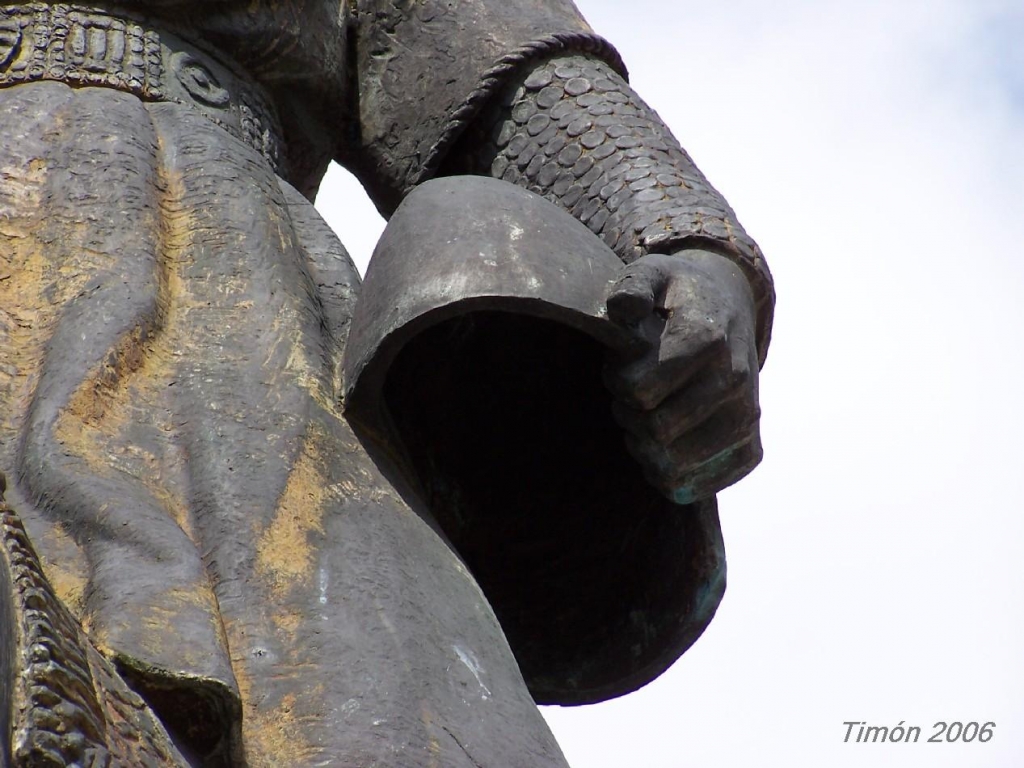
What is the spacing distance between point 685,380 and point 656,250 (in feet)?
1.37

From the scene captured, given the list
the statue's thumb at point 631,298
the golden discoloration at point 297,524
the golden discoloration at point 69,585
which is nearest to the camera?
the golden discoloration at point 69,585

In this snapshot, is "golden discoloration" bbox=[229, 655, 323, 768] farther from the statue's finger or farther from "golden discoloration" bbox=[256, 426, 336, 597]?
the statue's finger

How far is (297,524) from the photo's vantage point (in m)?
3.25

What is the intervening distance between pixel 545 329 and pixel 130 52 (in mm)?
867

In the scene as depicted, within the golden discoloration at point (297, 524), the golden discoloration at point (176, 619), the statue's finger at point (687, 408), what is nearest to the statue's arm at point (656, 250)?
the statue's finger at point (687, 408)

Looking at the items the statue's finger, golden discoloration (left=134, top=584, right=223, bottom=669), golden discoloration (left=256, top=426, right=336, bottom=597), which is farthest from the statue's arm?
golden discoloration (left=134, top=584, right=223, bottom=669)

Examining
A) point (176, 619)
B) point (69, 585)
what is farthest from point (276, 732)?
point (69, 585)

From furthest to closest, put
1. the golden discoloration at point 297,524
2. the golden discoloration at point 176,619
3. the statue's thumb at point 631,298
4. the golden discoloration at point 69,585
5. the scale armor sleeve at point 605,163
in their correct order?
1. the scale armor sleeve at point 605,163
2. the statue's thumb at point 631,298
3. the golden discoloration at point 297,524
4. the golden discoloration at point 69,585
5. the golden discoloration at point 176,619

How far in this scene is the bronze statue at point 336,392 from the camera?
298cm

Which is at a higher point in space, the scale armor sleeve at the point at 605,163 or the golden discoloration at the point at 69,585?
the scale armor sleeve at the point at 605,163

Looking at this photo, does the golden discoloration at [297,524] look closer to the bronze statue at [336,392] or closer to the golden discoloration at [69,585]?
the bronze statue at [336,392]

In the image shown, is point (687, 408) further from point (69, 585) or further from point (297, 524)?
point (69, 585)

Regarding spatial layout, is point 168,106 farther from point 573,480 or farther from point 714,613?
point 714,613

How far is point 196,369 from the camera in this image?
3461 millimetres
